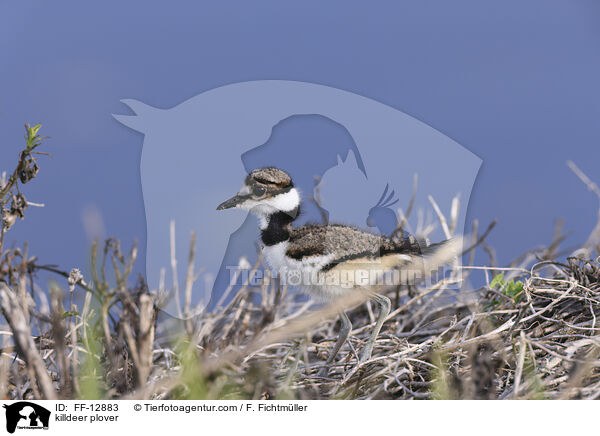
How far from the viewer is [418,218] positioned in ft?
8.31

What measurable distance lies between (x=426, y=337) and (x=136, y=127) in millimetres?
1520

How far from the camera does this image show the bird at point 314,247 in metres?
1.95

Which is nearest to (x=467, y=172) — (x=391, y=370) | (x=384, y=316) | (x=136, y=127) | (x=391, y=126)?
(x=391, y=126)

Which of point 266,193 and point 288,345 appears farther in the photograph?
point 288,345

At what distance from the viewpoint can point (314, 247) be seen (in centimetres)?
194

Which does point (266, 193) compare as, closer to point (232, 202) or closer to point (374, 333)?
point (232, 202)

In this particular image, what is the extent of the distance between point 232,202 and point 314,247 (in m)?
0.34

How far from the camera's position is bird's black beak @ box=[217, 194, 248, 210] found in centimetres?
195

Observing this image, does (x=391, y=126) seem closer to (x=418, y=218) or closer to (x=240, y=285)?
(x=418, y=218)

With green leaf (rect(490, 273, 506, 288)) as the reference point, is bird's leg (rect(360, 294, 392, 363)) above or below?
below
